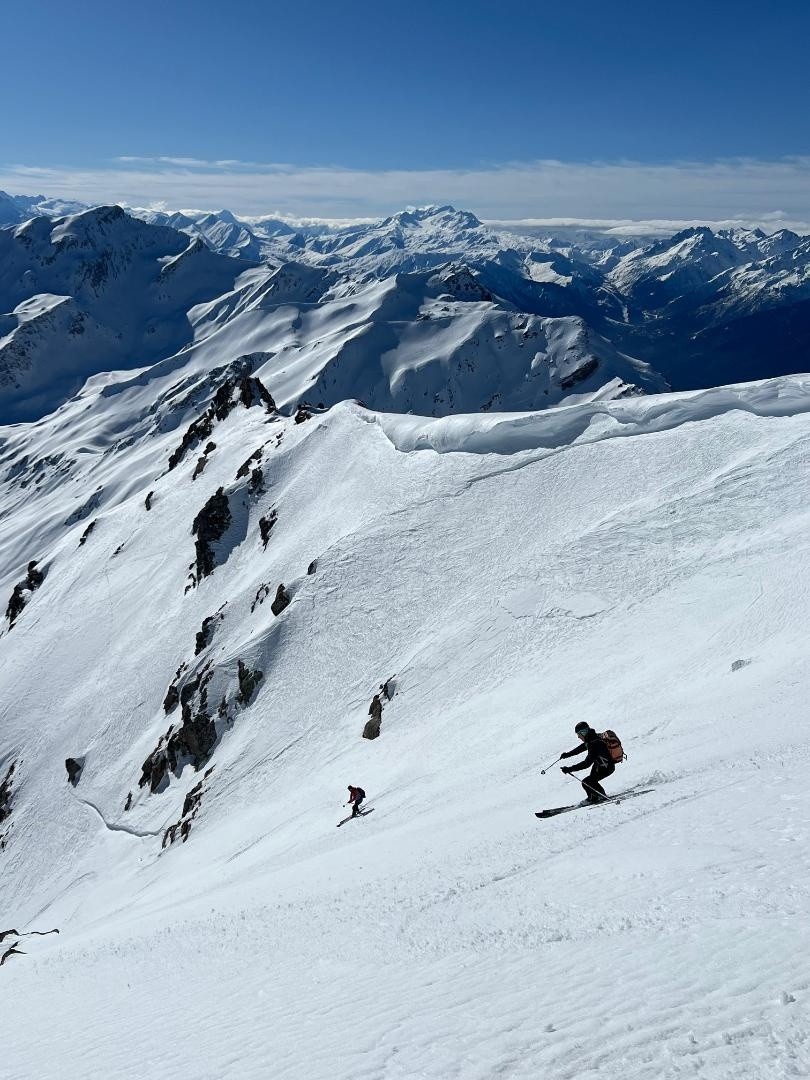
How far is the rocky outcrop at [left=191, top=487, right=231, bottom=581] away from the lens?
54938 mm

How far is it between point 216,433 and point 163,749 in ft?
170

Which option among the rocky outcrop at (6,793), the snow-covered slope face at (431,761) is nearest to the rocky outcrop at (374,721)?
the snow-covered slope face at (431,761)

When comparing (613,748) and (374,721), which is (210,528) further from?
(613,748)

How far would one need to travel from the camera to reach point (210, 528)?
5634 centimetres

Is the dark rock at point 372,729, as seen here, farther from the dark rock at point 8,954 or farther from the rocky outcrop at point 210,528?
the rocky outcrop at point 210,528

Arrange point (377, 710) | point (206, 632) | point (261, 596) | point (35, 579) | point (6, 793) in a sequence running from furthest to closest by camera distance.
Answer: point (35, 579)
point (6, 793)
point (206, 632)
point (261, 596)
point (377, 710)

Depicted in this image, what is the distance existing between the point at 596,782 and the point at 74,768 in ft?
141

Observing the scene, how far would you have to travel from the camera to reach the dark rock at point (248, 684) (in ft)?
126

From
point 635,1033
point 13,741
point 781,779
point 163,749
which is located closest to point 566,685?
point 781,779

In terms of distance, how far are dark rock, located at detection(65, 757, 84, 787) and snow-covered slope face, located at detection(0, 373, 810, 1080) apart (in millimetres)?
386

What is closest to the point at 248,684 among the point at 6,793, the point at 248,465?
the point at 6,793

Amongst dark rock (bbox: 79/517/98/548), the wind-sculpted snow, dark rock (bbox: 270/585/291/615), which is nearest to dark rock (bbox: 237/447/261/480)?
the wind-sculpted snow

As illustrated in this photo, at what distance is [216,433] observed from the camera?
284 ft

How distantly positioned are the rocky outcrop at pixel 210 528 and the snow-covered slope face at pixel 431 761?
0.27 m
